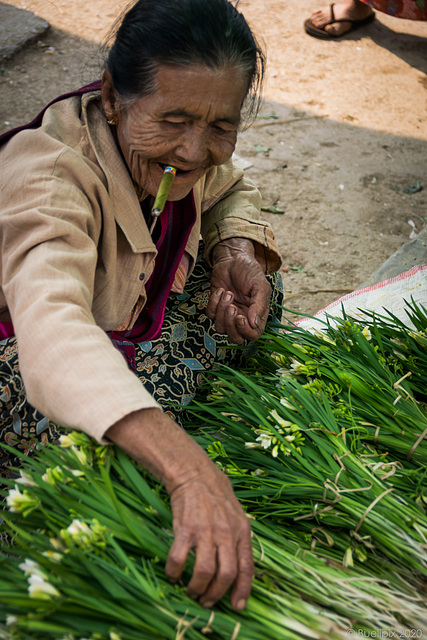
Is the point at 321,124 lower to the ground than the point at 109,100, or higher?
lower

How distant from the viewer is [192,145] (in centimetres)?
164

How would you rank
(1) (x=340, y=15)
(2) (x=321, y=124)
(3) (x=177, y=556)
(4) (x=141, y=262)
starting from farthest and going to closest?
(1) (x=340, y=15)
(2) (x=321, y=124)
(4) (x=141, y=262)
(3) (x=177, y=556)

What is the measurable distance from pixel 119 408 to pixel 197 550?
0.33 metres

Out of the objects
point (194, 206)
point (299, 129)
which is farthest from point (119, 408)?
point (299, 129)

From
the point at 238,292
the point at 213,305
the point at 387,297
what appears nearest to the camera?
the point at 213,305

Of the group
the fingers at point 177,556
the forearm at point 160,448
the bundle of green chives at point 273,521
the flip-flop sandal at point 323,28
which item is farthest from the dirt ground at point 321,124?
the fingers at point 177,556

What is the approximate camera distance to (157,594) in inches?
44.3

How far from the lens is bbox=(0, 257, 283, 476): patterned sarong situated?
1.83m

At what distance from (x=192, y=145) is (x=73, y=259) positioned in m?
0.50

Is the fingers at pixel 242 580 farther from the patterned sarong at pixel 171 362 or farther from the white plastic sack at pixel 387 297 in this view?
the white plastic sack at pixel 387 297

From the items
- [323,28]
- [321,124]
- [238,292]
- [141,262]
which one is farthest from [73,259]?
[323,28]

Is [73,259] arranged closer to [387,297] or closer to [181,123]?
[181,123]

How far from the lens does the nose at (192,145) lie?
5.34ft

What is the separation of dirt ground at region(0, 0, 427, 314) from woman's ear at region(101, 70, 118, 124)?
2.03 meters
